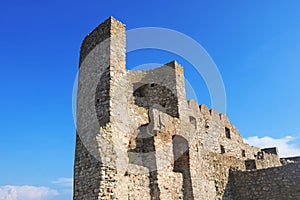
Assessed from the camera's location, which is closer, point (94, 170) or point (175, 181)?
point (94, 170)

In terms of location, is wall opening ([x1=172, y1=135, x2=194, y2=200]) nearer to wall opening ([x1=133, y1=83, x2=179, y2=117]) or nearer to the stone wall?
wall opening ([x1=133, y1=83, x2=179, y2=117])

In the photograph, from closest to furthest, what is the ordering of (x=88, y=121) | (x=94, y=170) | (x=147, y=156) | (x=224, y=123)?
(x=94, y=170) < (x=147, y=156) < (x=88, y=121) < (x=224, y=123)

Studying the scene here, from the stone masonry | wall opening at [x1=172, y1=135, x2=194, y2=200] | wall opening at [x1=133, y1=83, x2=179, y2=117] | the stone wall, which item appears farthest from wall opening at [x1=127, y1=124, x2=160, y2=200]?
the stone wall

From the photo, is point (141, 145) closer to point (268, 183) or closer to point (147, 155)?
point (147, 155)

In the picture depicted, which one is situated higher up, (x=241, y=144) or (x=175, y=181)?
(x=241, y=144)

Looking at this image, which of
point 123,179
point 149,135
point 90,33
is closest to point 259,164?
point 149,135

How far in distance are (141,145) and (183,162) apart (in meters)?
→ 2.18

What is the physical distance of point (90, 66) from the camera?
45.6 ft

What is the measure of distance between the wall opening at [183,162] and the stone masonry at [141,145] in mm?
40

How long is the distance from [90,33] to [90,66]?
1.77m

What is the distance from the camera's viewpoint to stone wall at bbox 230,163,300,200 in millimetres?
14031

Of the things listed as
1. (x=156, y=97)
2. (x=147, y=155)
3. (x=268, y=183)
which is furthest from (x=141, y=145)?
(x=268, y=183)

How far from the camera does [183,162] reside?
43.2 feet

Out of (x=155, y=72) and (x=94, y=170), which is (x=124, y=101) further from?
(x=155, y=72)
